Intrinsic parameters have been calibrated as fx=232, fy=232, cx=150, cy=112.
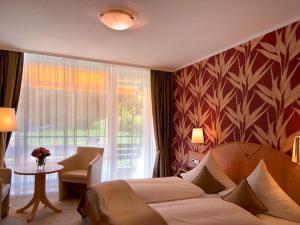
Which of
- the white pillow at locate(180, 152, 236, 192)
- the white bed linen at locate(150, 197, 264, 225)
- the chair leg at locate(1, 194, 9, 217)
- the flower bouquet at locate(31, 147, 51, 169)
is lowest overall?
the chair leg at locate(1, 194, 9, 217)

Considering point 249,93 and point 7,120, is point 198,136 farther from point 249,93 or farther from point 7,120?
point 7,120

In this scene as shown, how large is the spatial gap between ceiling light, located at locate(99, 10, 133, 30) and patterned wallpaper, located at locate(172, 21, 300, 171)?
75.8 inches

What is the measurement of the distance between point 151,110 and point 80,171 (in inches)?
82.5

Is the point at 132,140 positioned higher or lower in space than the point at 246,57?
lower

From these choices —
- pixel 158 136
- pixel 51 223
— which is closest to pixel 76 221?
pixel 51 223

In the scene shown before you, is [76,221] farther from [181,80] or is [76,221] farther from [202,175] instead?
[181,80]

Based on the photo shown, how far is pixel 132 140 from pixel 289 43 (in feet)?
11.6

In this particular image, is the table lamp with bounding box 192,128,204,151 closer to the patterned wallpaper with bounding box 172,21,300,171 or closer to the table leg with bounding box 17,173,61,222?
the patterned wallpaper with bounding box 172,21,300,171

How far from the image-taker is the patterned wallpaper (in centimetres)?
294

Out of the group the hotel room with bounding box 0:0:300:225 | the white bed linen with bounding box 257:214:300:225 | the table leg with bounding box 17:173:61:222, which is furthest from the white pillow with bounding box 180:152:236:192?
the table leg with bounding box 17:173:61:222

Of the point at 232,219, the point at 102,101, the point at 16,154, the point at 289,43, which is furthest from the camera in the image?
the point at 102,101

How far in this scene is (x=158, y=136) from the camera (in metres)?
5.39

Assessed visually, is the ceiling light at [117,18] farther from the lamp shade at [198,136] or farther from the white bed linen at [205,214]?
the lamp shade at [198,136]

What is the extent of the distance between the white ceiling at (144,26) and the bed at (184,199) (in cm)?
168
